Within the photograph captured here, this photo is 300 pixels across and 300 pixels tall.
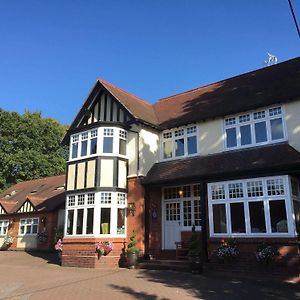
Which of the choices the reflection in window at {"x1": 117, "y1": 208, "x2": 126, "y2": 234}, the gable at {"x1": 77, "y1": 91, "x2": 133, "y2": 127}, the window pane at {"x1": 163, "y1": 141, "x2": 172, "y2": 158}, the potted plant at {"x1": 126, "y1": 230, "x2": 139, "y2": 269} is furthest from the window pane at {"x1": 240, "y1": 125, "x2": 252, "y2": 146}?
the potted plant at {"x1": 126, "y1": 230, "x2": 139, "y2": 269}

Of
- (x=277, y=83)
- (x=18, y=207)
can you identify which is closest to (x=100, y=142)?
(x=277, y=83)

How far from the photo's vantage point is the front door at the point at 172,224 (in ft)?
58.6

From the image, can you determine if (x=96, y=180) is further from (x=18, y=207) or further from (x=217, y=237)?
(x=18, y=207)

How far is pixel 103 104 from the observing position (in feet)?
67.1

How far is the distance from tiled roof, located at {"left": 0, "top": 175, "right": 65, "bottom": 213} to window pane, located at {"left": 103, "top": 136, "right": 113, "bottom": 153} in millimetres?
9096

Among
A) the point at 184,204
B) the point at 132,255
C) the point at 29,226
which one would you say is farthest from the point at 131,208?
the point at 29,226

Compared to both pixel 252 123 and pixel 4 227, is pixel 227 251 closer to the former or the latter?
pixel 252 123

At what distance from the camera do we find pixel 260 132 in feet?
53.2

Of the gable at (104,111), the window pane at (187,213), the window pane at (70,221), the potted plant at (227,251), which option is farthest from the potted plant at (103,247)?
the gable at (104,111)

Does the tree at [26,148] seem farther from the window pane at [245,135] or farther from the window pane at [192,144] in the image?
the window pane at [245,135]

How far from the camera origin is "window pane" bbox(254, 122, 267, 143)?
631 inches

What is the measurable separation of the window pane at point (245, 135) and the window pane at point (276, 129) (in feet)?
3.42

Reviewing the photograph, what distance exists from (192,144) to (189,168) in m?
1.71

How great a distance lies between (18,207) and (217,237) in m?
18.9
